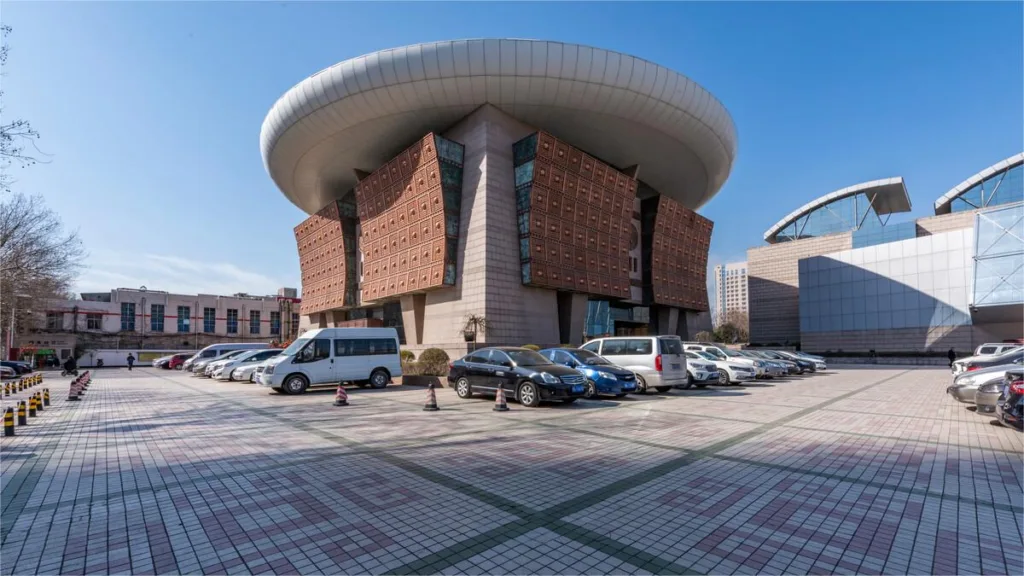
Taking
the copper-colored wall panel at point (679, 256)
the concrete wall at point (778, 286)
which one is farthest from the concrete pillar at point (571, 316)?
the concrete wall at point (778, 286)

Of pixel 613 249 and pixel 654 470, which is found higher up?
pixel 613 249

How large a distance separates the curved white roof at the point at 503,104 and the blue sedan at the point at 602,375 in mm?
19731

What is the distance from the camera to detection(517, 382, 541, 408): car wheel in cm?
1243

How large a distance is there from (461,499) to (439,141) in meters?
28.7

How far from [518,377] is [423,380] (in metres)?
8.34

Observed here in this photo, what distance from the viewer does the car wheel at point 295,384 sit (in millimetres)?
16766

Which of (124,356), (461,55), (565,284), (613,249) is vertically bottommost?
(124,356)

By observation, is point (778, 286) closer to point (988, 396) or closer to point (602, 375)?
point (602, 375)

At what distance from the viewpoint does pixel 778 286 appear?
6350 centimetres

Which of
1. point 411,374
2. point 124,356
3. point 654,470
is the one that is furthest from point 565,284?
point 124,356

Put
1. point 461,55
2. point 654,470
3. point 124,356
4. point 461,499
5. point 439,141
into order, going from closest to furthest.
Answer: point 461,499, point 654,470, point 461,55, point 439,141, point 124,356

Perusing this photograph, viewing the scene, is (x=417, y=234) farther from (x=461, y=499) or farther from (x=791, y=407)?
(x=461, y=499)

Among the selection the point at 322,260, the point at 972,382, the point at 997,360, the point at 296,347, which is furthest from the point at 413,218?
the point at 997,360

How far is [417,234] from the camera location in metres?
33.7
